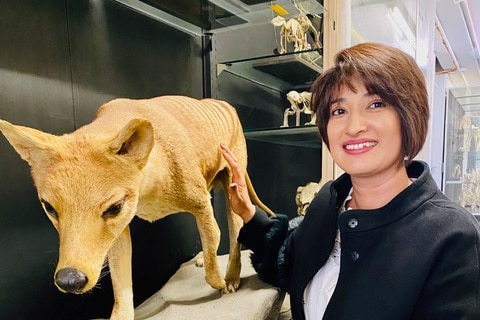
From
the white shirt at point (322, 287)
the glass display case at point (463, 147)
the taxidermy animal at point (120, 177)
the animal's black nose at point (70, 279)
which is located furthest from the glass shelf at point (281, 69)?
the glass display case at point (463, 147)

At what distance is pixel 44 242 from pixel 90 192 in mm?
423

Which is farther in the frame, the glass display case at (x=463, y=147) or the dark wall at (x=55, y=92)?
the glass display case at (x=463, y=147)

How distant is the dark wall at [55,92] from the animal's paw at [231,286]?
0.33 metres

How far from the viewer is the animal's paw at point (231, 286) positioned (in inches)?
45.2

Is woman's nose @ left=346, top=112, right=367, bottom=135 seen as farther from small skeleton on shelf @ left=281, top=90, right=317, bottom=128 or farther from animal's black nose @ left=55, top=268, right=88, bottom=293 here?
small skeleton on shelf @ left=281, top=90, right=317, bottom=128

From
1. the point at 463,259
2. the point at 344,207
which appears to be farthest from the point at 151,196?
the point at 463,259

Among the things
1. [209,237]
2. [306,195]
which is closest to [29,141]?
[209,237]

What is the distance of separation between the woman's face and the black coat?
0.08 meters

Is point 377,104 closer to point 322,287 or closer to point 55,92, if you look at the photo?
point 322,287

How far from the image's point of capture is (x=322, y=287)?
0.91 metres

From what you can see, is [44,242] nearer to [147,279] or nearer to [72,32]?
[147,279]

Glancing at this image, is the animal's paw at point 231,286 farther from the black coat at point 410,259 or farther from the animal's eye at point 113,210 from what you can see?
the animal's eye at point 113,210

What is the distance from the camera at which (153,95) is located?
1.36 meters

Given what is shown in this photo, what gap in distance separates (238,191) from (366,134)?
17.2 inches
